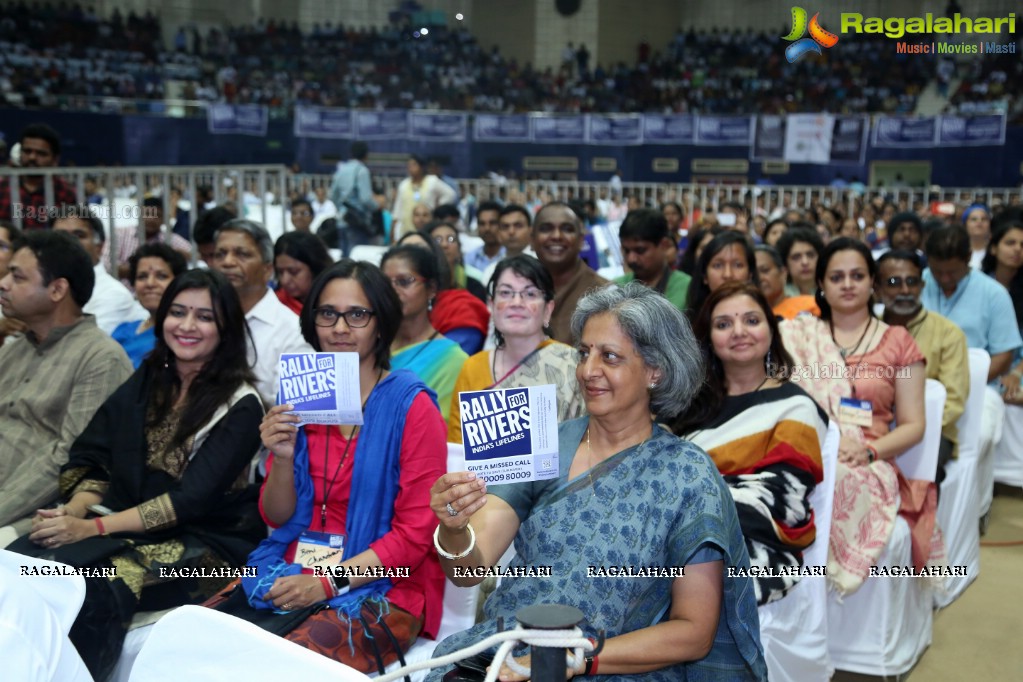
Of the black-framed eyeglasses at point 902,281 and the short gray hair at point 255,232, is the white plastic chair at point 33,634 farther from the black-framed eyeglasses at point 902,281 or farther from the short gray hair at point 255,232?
the black-framed eyeglasses at point 902,281

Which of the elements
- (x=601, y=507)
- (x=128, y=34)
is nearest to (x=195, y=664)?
(x=601, y=507)

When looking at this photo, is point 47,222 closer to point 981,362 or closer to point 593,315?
point 593,315

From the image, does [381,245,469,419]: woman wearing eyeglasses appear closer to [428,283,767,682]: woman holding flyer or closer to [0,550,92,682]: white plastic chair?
[428,283,767,682]: woman holding flyer

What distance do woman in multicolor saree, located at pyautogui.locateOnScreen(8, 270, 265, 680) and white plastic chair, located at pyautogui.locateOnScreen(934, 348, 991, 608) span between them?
101 inches

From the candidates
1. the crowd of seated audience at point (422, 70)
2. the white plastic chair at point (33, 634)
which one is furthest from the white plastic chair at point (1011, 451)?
the crowd of seated audience at point (422, 70)

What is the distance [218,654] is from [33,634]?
0.24 m

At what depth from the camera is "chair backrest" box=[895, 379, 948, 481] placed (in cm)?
322

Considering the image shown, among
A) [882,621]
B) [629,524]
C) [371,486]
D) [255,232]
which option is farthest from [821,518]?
[255,232]

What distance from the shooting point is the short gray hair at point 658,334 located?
1868 millimetres

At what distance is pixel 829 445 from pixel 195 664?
199 centimetres

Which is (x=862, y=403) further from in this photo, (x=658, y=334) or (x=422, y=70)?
(x=422, y=70)

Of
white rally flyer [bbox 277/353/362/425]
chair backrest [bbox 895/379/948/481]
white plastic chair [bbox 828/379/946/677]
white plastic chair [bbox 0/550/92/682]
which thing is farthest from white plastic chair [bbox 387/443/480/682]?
chair backrest [bbox 895/379/948/481]

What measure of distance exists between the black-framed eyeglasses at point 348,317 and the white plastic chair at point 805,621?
133cm

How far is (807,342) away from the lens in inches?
131
